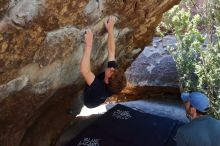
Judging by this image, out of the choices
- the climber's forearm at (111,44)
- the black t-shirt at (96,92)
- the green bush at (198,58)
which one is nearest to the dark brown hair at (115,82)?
the black t-shirt at (96,92)

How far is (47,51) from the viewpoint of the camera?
3.53m

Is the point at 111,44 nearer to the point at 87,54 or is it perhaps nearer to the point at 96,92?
the point at 87,54

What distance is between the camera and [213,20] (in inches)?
291

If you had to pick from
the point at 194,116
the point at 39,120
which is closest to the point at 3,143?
→ the point at 39,120

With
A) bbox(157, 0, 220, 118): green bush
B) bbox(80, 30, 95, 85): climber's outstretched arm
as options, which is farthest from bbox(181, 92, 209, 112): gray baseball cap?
bbox(157, 0, 220, 118): green bush

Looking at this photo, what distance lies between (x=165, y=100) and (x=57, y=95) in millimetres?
3429

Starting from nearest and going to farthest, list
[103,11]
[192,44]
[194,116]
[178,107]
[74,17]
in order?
1. [194,116]
2. [74,17]
3. [103,11]
4. [192,44]
5. [178,107]

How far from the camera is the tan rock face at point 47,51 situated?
314cm

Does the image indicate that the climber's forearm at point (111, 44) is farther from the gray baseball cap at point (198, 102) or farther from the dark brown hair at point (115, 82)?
the gray baseball cap at point (198, 102)

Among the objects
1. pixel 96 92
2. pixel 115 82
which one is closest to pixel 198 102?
pixel 115 82

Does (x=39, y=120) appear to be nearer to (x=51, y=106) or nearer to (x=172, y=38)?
(x=51, y=106)

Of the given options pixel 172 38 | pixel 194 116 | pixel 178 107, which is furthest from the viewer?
pixel 172 38

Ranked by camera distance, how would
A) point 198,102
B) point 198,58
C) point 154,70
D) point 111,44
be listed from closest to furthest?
1. point 198,102
2. point 111,44
3. point 198,58
4. point 154,70

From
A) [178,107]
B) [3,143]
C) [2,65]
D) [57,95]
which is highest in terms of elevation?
[2,65]
